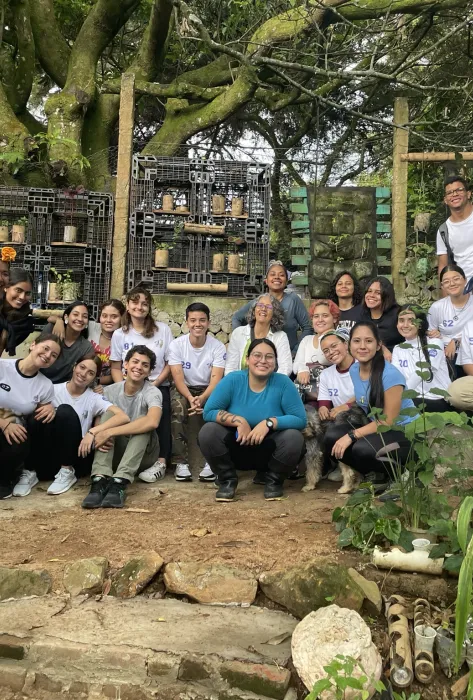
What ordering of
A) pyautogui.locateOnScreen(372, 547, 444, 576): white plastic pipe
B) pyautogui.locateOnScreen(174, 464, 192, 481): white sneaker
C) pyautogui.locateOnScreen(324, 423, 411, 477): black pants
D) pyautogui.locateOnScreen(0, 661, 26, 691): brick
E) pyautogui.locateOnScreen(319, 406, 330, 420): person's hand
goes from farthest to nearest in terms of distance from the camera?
pyautogui.locateOnScreen(174, 464, 192, 481): white sneaker, pyautogui.locateOnScreen(319, 406, 330, 420): person's hand, pyautogui.locateOnScreen(324, 423, 411, 477): black pants, pyautogui.locateOnScreen(372, 547, 444, 576): white plastic pipe, pyautogui.locateOnScreen(0, 661, 26, 691): brick

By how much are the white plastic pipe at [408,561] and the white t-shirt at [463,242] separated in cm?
332

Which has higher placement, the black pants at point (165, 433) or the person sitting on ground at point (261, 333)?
the person sitting on ground at point (261, 333)

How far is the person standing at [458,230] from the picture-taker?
222 inches

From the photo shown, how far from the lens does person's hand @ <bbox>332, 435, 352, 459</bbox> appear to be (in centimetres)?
419

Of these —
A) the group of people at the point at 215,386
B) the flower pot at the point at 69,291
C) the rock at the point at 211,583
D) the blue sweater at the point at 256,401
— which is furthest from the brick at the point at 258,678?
the flower pot at the point at 69,291

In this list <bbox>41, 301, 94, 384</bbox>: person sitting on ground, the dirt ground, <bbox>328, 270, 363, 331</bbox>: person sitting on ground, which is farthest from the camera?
<bbox>328, 270, 363, 331</bbox>: person sitting on ground

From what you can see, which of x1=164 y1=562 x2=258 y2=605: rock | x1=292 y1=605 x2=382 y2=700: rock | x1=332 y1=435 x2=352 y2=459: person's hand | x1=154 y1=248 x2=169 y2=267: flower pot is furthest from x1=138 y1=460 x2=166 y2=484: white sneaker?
x1=154 y1=248 x2=169 y2=267: flower pot

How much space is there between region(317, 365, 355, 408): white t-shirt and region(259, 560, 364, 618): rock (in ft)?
6.02

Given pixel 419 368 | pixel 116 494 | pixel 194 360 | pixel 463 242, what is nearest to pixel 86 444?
pixel 116 494

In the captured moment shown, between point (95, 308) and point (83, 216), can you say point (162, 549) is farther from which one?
point (83, 216)

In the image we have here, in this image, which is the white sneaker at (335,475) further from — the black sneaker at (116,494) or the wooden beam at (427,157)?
the wooden beam at (427,157)

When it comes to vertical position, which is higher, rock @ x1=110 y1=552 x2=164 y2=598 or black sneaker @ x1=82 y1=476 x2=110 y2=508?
black sneaker @ x1=82 y1=476 x2=110 y2=508

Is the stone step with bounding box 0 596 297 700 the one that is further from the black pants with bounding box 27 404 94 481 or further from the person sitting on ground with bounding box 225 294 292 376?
the person sitting on ground with bounding box 225 294 292 376

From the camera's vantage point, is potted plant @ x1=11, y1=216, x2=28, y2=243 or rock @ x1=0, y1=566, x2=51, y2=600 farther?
potted plant @ x1=11, y1=216, x2=28, y2=243
